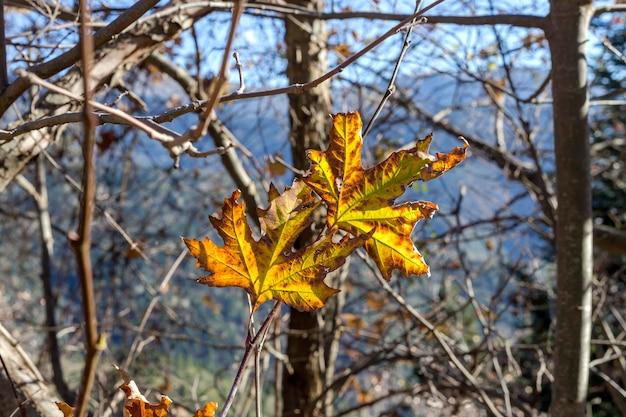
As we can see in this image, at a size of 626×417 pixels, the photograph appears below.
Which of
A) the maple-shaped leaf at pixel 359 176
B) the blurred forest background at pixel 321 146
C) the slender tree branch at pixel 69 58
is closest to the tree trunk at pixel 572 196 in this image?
the blurred forest background at pixel 321 146

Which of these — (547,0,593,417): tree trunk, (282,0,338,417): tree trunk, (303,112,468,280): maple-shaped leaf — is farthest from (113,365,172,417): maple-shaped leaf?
(282,0,338,417): tree trunk

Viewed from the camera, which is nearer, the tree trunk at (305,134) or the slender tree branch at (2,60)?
the slender tree branch at (2,60)

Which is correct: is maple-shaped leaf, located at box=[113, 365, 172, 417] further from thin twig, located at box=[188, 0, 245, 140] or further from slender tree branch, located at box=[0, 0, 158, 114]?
slender tree branch, located at box=[0, 0, 158, 114]

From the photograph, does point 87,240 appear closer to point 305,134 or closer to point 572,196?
point 572,196

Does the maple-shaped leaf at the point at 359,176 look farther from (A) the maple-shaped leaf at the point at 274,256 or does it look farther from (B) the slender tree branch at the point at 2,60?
(B) the slender tree branch at the point at 2,60

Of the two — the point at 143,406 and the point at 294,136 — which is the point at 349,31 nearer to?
the point at 294,136

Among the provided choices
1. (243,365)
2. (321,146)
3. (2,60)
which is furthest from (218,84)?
(321,146)

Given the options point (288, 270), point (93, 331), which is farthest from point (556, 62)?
point (93, 331)
